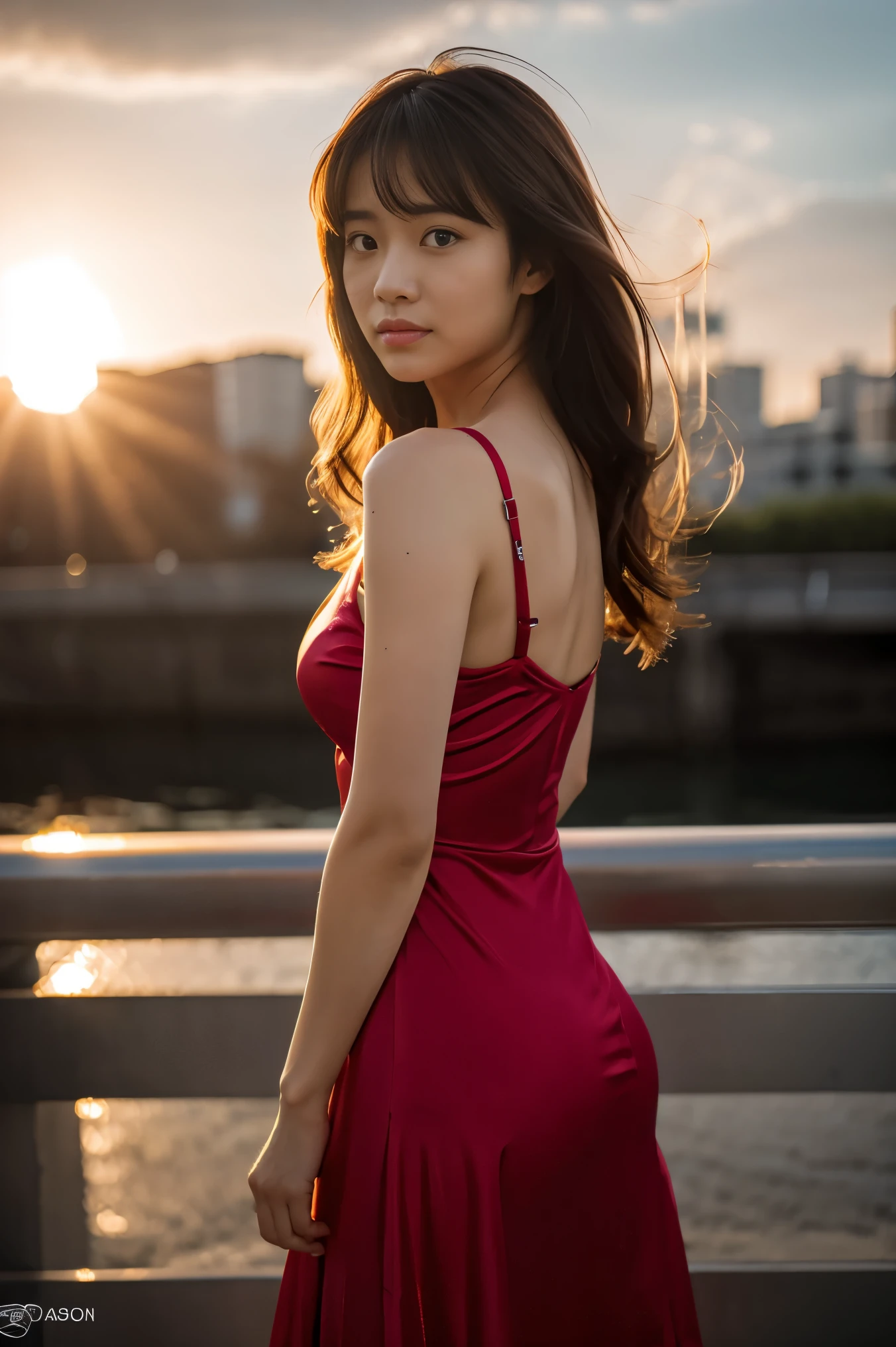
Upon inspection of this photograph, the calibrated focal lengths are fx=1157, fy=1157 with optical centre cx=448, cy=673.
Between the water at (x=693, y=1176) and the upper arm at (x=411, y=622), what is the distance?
587mm

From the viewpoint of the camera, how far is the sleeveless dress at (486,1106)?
1197 millimetres

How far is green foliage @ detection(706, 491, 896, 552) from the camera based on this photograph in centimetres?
3109

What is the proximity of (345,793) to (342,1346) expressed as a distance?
1.91ft

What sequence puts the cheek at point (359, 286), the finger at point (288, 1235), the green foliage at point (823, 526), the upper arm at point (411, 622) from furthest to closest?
the green foliage at point (823, 526) < the cheek at point (359, 286) < the finger at point (288, 1235) < the upper arm at point (411, 622)

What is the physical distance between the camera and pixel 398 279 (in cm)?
126

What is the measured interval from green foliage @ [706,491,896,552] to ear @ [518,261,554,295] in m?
30.5

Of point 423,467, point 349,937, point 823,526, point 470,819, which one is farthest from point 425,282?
point 823,526

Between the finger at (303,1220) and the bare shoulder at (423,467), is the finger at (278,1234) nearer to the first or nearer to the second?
the finger at (303,1220)

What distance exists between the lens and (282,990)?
159cm

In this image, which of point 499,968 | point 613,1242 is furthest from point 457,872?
point 613,1242

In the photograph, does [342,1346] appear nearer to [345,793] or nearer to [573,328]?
[345,793]

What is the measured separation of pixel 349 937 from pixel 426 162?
0.83 m

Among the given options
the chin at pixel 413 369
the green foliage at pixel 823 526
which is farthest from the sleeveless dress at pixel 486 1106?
the green foliage at pixel 823 526

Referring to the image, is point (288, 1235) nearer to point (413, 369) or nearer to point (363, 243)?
point (413, 369)
